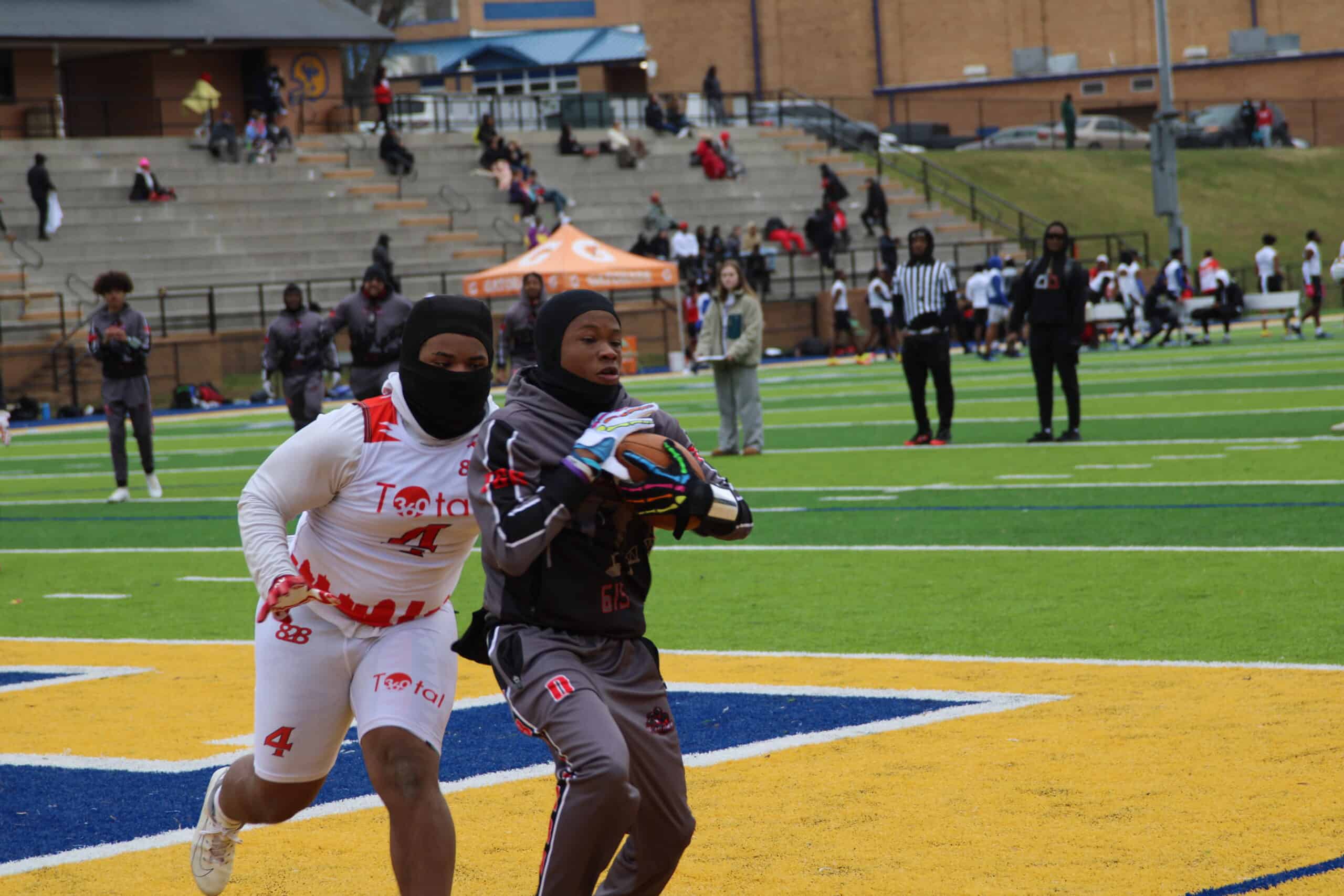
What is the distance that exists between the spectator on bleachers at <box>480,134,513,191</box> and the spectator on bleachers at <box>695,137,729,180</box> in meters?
5.19

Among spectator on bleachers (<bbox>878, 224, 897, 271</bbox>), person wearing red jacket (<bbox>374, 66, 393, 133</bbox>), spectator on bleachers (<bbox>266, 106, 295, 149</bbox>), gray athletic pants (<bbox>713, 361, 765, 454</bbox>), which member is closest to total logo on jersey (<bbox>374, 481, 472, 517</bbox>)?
gray athletic pants (<bbox>713, 361, 765, 454</bbox>)

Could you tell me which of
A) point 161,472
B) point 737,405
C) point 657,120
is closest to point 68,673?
point 737,405

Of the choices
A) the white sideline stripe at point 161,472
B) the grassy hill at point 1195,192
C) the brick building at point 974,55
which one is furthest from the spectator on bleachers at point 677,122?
the white sideline stripe at point 161,472

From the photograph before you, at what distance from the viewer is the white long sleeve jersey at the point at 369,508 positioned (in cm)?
468

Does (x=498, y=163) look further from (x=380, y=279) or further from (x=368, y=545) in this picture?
(x=368, y=545)

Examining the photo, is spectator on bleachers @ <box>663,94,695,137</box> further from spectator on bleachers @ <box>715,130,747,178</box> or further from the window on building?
the window on building

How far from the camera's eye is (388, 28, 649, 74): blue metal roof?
7025cm

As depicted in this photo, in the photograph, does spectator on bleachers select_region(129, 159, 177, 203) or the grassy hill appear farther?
the grassy hill

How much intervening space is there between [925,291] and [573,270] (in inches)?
632

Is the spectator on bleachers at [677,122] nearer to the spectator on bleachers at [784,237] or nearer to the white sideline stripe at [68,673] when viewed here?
the spectator on bleachers at [784,237]

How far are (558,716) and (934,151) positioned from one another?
54982 mm

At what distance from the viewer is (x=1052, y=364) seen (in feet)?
55.9

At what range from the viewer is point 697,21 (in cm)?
7175

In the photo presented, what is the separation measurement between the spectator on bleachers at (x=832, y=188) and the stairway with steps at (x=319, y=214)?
40.3 inches
